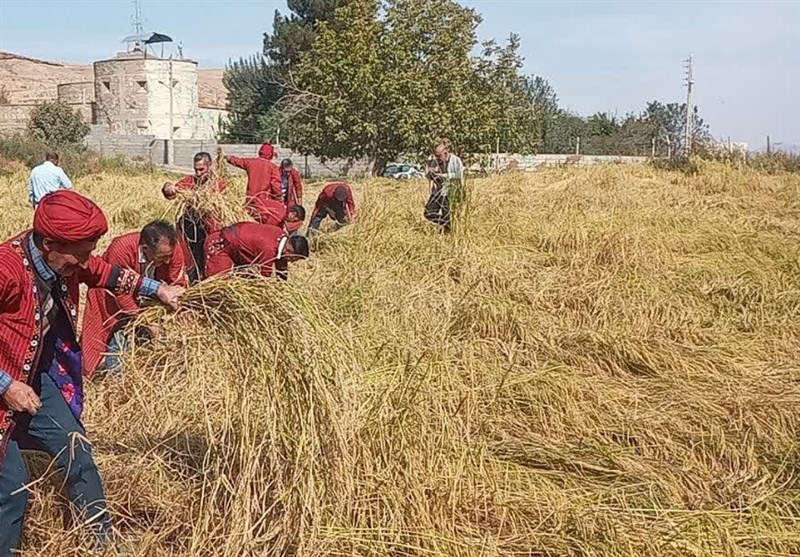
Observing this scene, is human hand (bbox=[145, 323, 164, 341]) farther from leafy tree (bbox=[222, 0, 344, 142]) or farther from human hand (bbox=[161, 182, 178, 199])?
leafy tree (bbox=[222, 0, 344, 142])

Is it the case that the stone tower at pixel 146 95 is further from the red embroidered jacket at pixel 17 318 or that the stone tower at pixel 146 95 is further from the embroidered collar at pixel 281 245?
the red embroidered jacket at pixel 17 318

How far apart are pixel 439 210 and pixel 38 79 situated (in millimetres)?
59723

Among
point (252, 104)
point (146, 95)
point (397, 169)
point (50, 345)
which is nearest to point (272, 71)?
point (252, 104)

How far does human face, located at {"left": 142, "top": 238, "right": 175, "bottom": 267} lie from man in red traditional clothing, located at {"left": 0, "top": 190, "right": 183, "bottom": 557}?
927 mm

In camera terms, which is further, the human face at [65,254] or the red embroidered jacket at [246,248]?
the red embroidered jacket at [246,248]

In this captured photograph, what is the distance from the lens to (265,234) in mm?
4832

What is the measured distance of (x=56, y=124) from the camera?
35.8 metres

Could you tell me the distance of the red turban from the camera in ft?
9.10

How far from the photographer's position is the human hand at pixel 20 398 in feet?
8.93

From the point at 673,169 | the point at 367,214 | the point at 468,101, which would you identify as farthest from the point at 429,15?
the point at 367,214

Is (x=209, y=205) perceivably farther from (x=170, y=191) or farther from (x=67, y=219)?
(x=67, y=219)

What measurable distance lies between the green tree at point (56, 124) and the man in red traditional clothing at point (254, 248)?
109 feet

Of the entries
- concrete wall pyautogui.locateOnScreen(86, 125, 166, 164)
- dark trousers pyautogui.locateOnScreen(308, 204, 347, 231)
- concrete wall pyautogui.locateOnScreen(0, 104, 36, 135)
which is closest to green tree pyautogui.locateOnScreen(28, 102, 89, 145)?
concrete wall pyautogui.locateOnScreen(86, 125, 166, 164)

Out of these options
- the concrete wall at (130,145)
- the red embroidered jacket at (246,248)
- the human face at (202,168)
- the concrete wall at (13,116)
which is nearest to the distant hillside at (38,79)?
the concrete wall at (13,116)
